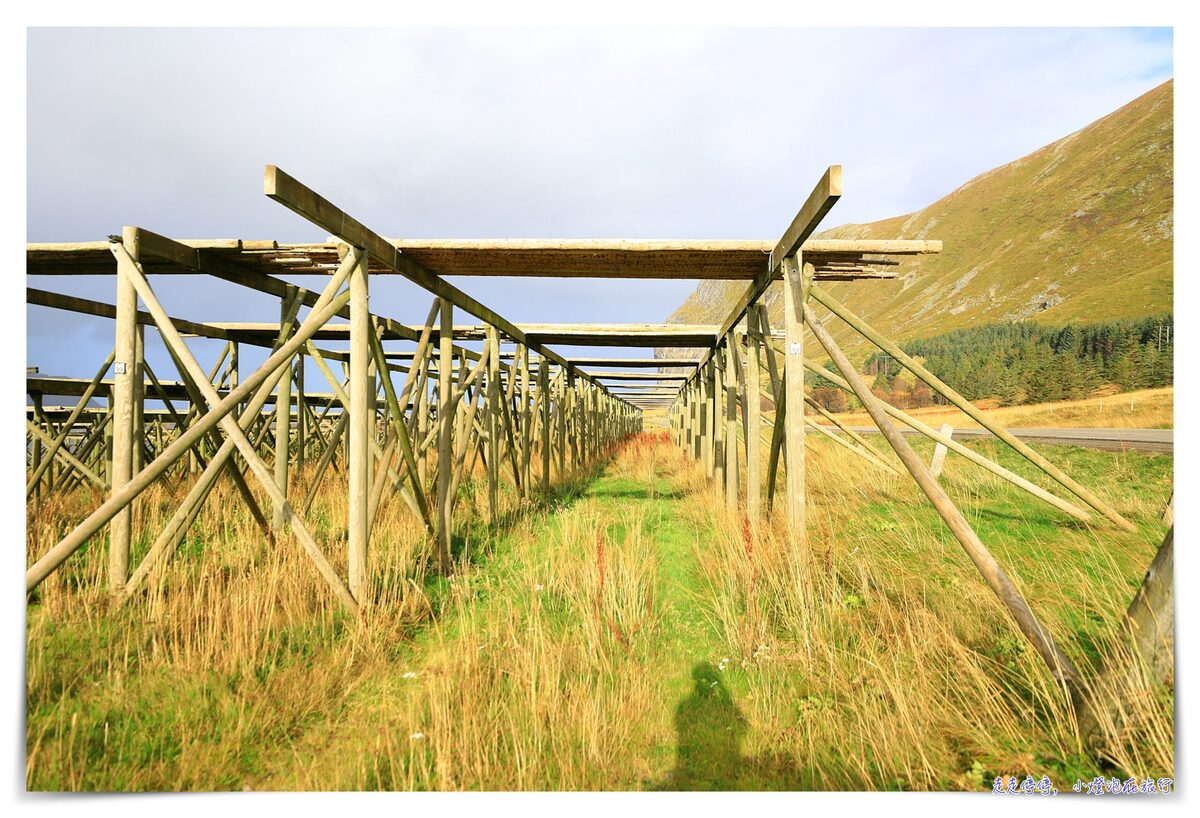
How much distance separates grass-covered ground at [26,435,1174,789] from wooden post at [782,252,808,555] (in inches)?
12.1

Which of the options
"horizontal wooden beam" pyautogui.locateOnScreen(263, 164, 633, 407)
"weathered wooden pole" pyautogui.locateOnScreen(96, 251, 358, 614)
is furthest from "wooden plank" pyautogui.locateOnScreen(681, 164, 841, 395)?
"weathered wooden pole" pyautogui.locateOnScreen(96, 251, 358, 614)

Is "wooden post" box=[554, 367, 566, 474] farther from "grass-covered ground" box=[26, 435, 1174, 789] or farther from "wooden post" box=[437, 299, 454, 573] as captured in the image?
"grass-covered ground" box=[26, 435, 1174, 789]

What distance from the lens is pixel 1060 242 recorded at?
327ft

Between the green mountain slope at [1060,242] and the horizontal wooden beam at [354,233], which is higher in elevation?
the green mountain slope at [1060,242]

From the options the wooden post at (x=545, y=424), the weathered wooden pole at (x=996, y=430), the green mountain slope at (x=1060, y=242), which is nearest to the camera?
the weathered wooden pole at (x=996, y=430)

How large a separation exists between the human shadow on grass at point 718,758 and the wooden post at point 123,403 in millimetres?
4304

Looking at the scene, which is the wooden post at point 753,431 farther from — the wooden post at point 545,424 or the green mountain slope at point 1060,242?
the green mountain slope at point 1060,242

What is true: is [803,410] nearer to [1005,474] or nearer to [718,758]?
[718,758]

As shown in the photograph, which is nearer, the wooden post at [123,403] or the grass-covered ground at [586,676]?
the grass-covered ground at [586,676]

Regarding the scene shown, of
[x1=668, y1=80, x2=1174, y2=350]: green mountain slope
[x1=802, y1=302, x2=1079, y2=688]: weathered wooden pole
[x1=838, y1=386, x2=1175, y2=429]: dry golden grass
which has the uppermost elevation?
[x1=668, y1=80, x2=1174, y2=350]: green mountain slope

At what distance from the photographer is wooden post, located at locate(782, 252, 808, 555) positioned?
421 centimetres

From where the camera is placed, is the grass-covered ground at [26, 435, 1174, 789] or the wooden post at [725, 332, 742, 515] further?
the wooden post at [725, 332, 742, 515]

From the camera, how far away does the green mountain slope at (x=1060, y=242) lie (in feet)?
249

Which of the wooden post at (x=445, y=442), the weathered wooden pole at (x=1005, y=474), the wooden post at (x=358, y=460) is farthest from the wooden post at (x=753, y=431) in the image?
the wooden post at (x=358, y=460)
